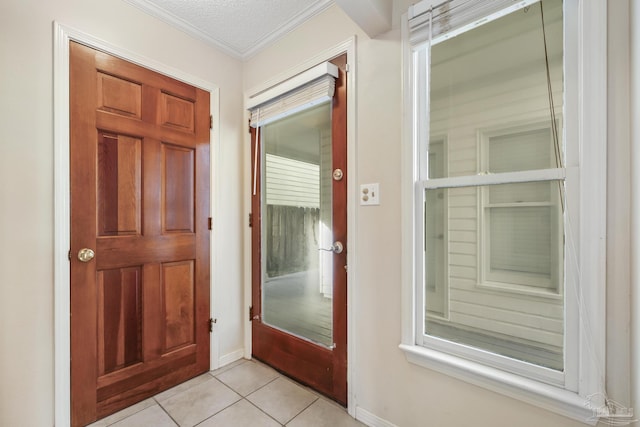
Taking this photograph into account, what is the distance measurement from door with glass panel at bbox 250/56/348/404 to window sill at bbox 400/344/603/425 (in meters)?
0.52

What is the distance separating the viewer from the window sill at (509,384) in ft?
3.26

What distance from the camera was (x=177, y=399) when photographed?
1784 mm

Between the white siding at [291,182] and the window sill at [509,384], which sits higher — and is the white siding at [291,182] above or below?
above

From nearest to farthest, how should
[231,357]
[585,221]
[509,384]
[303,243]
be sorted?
[585,221] < [509,384] < [303,243] < [231,357]

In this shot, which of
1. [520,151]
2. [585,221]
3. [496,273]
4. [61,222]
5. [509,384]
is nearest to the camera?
[585,221]

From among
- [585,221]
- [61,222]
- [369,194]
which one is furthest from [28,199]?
[585,221]

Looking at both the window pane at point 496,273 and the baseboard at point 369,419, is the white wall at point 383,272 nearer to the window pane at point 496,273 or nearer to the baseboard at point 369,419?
the baseboard at point 369,419

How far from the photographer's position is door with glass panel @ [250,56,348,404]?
1.73m

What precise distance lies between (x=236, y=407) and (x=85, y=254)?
1295mm

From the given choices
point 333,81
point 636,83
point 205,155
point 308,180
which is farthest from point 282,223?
point 636,83

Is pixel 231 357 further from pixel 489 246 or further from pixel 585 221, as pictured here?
pixel 585 221

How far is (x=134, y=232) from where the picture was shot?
176 centimetres

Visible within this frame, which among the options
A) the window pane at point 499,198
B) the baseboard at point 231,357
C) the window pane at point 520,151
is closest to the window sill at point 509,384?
the window pane at point 499,198

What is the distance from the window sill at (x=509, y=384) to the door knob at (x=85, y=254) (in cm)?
183
